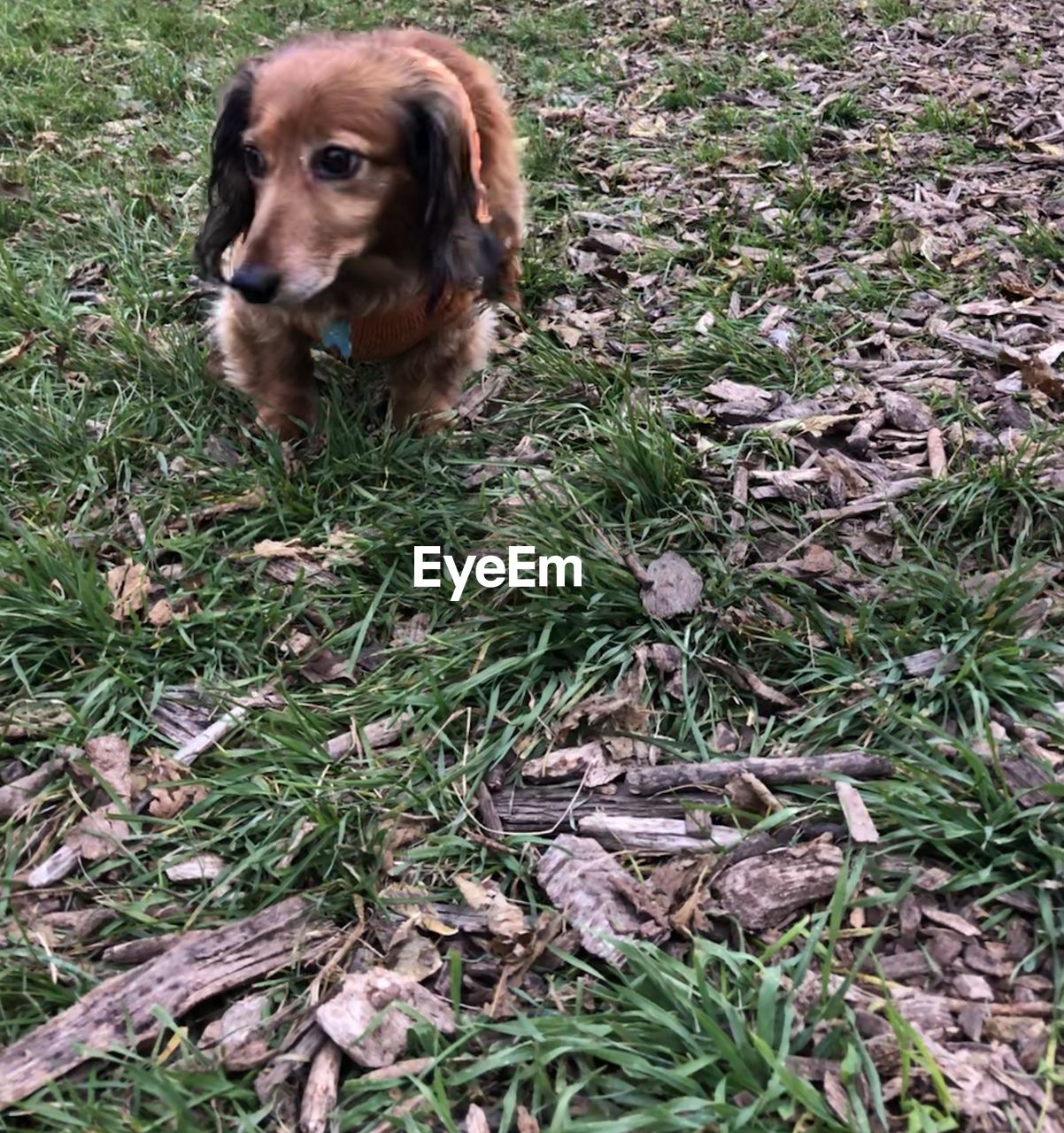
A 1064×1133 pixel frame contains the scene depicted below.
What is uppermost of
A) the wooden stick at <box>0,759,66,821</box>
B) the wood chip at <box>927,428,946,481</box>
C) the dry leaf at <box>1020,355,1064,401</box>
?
the dry leaf at <box>1020,355,1064,401</box>

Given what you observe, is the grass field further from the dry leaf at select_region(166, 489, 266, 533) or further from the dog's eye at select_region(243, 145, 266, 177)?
the dog's eye at select_region(243, 145, 266, 177)

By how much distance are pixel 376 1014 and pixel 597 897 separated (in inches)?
15.0

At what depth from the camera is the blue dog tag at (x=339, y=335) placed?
2.43 meters

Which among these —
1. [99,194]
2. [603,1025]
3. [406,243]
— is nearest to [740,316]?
[406,243]

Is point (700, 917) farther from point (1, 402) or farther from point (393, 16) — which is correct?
point (393, 16)

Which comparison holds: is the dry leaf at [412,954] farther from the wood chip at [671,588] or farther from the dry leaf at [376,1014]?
the wood chip at [671,588]

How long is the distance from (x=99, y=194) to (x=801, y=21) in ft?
11.8

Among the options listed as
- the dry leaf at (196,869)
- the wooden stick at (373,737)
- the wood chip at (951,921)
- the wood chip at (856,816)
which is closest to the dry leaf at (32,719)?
the dry leaf at (196,869)

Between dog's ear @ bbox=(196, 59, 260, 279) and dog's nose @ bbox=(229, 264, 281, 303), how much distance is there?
0.50 meters

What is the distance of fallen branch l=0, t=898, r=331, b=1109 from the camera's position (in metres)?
1.33

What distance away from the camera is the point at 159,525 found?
2289mm

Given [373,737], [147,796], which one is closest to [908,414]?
[373,737]

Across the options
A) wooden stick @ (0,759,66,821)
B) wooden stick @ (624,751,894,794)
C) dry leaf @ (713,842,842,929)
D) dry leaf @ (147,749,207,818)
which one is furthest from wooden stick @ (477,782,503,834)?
wooden stick @ (0,759,66,821)

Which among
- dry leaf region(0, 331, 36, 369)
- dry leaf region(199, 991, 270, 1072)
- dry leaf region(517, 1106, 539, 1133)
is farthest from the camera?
dry leaf region(0, 331, 36, 369)
